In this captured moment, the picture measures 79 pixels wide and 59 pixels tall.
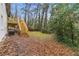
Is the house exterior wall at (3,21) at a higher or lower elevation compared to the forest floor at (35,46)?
higher

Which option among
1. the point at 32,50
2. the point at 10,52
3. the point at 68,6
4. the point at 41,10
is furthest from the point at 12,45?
the point at 68,6

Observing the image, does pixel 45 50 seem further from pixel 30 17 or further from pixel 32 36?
pixel 30 17

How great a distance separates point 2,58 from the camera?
6.14ft

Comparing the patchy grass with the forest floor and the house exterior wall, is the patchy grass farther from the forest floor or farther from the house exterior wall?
the house exterior wall

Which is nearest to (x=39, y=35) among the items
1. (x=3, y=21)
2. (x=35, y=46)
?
(x=35, y=46)

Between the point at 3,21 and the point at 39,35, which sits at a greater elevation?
the point at 3,21

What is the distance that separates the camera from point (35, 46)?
1878 mm

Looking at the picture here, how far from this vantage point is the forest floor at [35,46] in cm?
187

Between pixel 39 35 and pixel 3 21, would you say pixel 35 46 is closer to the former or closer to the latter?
pixel 39 35

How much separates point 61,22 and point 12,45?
514mm

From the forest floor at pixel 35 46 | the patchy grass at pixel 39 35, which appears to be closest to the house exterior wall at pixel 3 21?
the forest floor at pixel 35 46

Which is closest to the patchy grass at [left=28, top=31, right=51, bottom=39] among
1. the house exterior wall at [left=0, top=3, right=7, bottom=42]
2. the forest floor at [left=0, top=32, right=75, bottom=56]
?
the forest floor at [left=0, top=32, right=75, bottom=56]

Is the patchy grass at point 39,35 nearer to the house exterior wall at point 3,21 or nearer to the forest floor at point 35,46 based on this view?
the forest floor at point 35,46

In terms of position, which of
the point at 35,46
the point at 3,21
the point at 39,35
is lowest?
the point at 35,46
